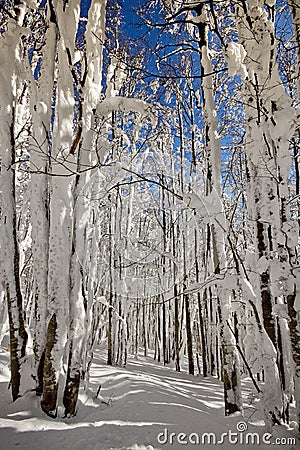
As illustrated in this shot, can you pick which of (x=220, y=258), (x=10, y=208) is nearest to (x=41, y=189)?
(x=10, y=208)

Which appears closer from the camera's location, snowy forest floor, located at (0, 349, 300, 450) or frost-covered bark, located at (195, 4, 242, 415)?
snowy forest floor, located at (0, 349, 300, 450)

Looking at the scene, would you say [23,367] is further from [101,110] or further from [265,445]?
[101,110]

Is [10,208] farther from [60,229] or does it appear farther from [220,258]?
[220,258]

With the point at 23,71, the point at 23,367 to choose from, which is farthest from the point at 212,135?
the point at 23,367

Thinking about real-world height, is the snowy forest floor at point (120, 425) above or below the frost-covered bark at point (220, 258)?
below

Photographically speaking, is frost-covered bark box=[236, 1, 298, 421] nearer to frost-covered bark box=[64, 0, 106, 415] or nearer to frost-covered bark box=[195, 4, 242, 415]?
frost-covered bark box=[195, 4, 242, 415]

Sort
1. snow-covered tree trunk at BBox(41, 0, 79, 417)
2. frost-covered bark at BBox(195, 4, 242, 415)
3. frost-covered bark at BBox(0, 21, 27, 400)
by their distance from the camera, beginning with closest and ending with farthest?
snow-covered tree trunk at BBox(41, 0, 79, 417) → frost-covered bark at BBox(195, 4, 242, 415) → frost-covered bark at BBox(0, 21, 27, 400)

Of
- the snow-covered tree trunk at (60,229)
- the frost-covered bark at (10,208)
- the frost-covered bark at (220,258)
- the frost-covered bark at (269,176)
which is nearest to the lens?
the frost-covered bark at (269,176)

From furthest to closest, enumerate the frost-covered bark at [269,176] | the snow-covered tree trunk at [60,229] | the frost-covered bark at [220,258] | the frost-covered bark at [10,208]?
1. the frost-covered bark at [10,208]
2. the frost-covered bark at [220,258]
3. the snow-covered tree trunk at [60,229]
4. the frost-covered bark at [269,176]

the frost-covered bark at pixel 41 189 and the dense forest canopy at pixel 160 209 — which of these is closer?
the dense forest canopy at pixel 160 209

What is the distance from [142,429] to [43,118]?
4107 millimetres

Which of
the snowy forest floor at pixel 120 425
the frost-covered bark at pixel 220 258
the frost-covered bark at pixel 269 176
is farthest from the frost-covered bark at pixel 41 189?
A: the frost-covered bark at pixel 269 176

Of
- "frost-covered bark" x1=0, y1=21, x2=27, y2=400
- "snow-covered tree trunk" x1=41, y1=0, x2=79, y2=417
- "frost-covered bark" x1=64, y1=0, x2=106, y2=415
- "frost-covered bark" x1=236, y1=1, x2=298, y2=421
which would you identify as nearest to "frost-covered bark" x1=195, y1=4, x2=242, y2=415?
"frost-covered bark" x1=236, y1=1, x2=298, y2=421

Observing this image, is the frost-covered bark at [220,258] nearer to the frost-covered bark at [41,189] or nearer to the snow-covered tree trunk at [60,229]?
the snow-covered tree trunk at [60,229]
